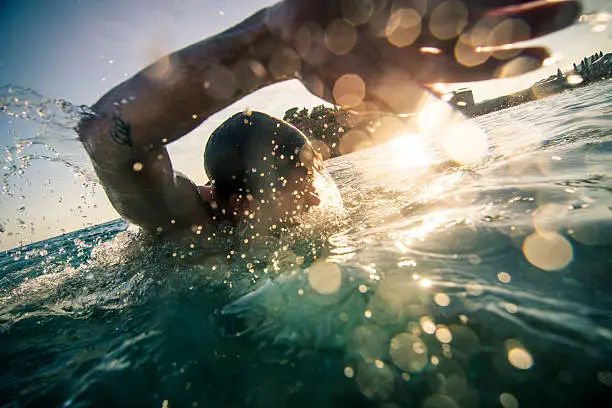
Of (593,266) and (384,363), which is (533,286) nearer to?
(593,266)

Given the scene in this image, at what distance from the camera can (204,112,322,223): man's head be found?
304cm

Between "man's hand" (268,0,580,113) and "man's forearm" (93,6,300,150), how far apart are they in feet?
0.63

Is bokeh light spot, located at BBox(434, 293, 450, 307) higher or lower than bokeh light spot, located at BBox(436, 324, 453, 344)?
higher

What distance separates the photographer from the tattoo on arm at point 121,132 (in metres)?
2.06

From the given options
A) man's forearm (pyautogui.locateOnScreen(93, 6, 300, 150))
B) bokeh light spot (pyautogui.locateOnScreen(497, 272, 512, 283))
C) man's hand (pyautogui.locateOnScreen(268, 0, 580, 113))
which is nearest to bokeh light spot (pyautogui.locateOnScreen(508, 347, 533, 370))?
bokeh light spot (pyautogui.locateOnScreen(497, 272, 512, 283))

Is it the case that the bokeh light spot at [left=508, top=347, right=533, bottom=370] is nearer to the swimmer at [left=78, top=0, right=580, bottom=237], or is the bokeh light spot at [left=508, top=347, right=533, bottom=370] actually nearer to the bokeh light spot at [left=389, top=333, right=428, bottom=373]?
the bokeh light spot at [left=389, top=333, right=428, bottom=373]

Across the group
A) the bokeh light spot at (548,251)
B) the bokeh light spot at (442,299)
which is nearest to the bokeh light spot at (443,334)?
the bokeh light spot at (442,299)

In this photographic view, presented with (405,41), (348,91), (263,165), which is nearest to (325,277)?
(348,91)

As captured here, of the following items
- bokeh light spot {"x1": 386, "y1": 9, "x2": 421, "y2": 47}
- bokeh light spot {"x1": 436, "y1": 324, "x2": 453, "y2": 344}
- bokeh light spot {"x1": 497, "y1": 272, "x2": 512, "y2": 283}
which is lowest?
bokeh light spot {"x1": 497, "y1": 272, "x2": 512, "y2": 283}

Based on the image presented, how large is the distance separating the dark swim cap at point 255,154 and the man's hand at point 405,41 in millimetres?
1460

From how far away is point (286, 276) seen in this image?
184cm

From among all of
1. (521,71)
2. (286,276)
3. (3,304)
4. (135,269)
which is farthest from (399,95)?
(3,304)

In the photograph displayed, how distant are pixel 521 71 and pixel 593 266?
0.98 metres

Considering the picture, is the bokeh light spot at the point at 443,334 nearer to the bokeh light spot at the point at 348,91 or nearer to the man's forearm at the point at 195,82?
the bokeh light spot at the point at 348,91
